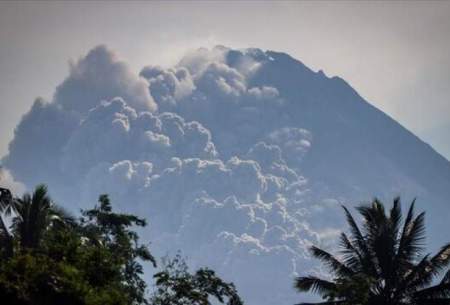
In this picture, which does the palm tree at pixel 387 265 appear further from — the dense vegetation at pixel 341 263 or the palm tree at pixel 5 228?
the palm tree at pixel 5 228

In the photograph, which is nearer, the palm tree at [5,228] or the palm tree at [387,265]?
the palm tree at [5,228]

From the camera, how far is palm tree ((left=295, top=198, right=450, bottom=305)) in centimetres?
3253

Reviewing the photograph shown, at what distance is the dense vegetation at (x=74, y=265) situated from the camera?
21.2 meters

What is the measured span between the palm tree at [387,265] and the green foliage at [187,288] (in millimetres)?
4087

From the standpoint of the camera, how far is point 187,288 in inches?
1182

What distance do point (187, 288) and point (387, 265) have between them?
9.17 m

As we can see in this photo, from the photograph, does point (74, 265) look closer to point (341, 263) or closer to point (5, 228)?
point (5, 228)

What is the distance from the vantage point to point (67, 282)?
69.4 ft

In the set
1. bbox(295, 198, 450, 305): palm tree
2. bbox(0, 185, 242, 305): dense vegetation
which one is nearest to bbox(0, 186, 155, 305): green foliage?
bbox(0, 185, 242, 305): dense vegetation

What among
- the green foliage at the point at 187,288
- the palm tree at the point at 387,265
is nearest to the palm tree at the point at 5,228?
the green foliage at the point at 187,288

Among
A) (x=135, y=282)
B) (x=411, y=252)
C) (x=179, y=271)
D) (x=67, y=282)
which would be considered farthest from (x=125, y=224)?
(x=67, y=282)

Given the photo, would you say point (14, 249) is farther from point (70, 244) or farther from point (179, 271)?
point (179, 271)

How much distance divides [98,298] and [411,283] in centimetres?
1672

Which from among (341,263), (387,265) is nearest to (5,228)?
(341,263)
